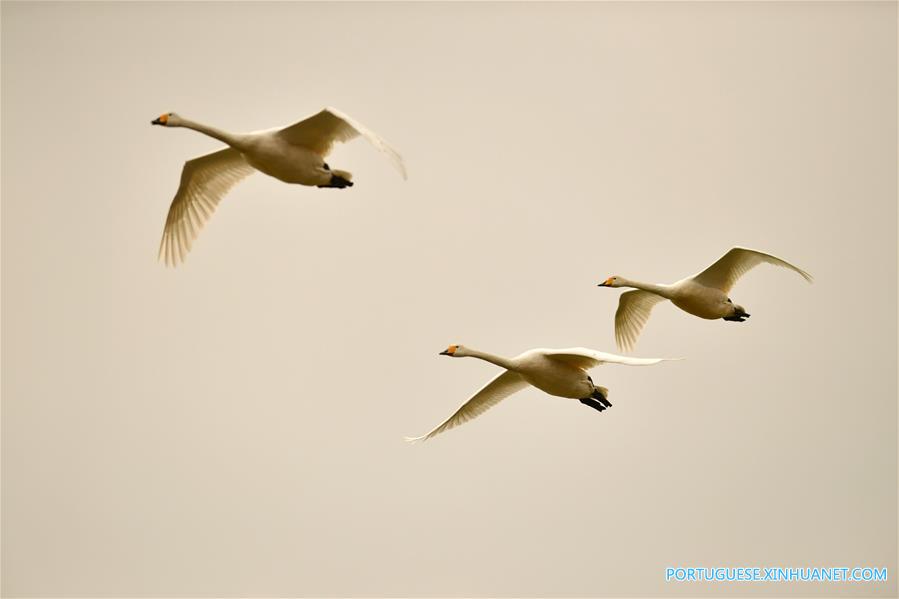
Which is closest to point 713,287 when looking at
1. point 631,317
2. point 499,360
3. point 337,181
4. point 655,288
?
point 655,288

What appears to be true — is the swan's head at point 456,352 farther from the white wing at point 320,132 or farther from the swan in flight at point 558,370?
the white wing at point 320,132

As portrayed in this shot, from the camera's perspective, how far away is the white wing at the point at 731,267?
26.1m

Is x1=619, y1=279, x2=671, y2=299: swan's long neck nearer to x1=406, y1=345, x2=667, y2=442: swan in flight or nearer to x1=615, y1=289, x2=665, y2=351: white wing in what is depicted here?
x1=615, y1=289, x2=665, y2=351: white wing

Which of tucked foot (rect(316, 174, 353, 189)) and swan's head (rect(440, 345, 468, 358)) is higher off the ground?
tucked foot (rect(316, 174, 353, 189))

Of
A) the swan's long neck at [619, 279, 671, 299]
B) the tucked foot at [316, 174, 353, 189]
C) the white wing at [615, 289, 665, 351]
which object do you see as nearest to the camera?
the tucked foot at [316, 174, 353, 189]

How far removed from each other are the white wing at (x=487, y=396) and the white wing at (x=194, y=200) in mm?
5586

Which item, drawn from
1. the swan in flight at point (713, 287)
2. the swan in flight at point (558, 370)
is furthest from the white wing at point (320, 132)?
the swan in flight at point (713, 287)

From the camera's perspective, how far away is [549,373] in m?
23.3

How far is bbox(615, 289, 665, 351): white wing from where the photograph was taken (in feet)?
94.4

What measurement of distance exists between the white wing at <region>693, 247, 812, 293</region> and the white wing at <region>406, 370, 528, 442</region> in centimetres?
421

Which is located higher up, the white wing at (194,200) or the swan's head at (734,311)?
the white wing at (194,200)

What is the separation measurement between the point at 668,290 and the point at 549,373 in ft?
14.3

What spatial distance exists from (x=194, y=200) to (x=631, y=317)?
957cm

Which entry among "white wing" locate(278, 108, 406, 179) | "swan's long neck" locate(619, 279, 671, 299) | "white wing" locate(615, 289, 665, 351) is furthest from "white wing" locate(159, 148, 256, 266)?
"white wing" locate(615, 289, 665, 351)
